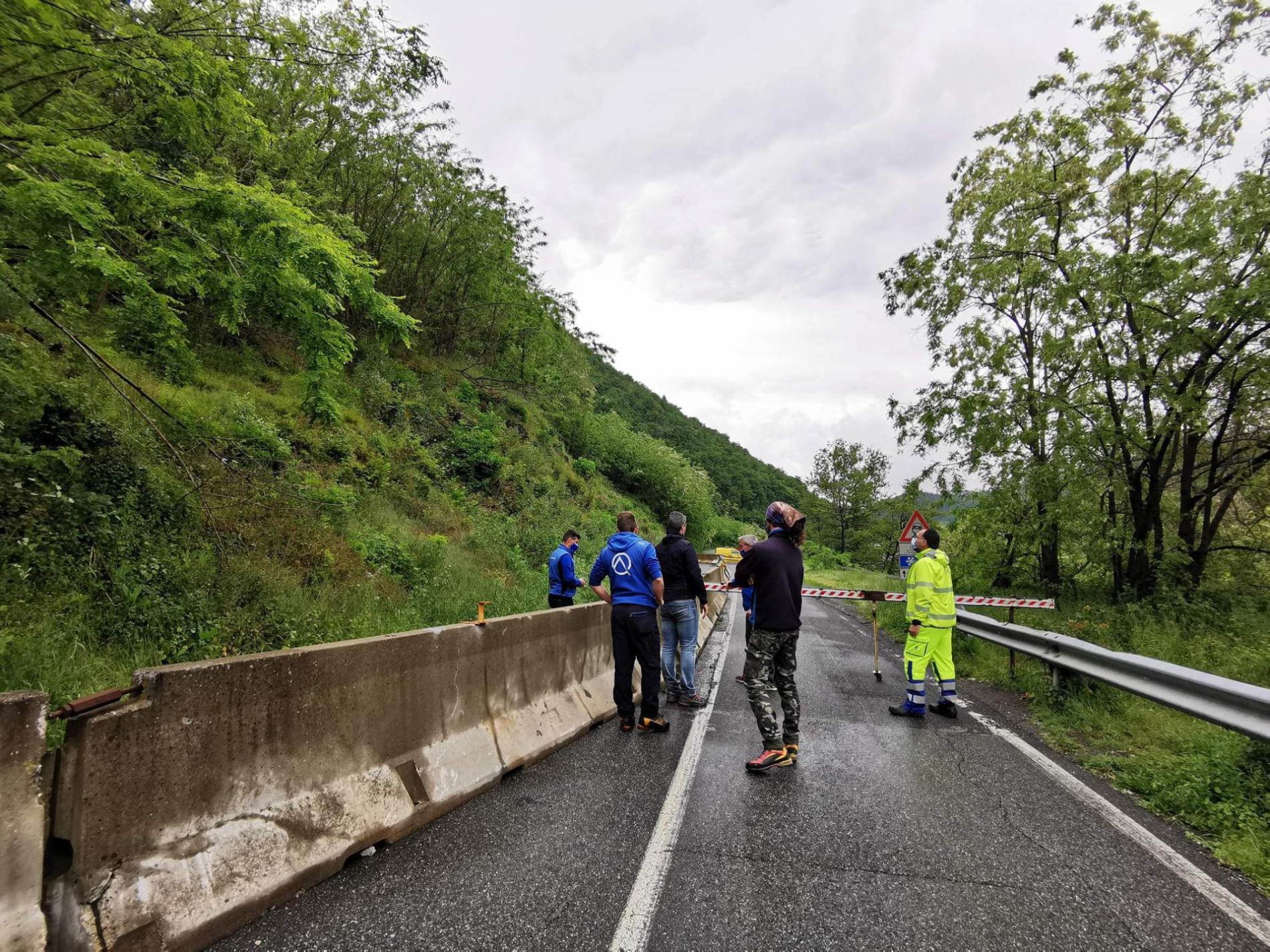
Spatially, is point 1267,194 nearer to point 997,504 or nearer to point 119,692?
point 997,504

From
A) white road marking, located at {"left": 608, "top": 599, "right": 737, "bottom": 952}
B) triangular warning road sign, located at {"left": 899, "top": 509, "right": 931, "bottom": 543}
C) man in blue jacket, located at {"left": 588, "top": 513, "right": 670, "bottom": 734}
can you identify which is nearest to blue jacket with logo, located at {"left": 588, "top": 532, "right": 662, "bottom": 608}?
man in blue jacket, located at {"left": 588, "top": 513, "right": 670, "bottom": 734}

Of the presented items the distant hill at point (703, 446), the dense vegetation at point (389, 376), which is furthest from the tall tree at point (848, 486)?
the dense vegetation at point (389, 376)

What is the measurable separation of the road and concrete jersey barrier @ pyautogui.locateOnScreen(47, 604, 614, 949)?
192 mm

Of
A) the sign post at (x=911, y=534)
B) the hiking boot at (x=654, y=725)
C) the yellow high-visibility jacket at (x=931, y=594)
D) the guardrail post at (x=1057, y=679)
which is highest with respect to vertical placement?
the sign post at (x=911, y=534)

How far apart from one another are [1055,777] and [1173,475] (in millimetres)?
9586

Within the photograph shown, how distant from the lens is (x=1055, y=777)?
4.49 meters

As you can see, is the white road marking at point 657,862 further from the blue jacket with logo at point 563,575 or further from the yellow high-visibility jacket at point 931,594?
the yellow high-visibility jacket at point 931,594

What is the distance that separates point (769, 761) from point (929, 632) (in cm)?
293

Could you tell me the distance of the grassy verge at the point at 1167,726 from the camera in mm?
3715

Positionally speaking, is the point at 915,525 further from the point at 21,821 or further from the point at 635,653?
the point at 21,821

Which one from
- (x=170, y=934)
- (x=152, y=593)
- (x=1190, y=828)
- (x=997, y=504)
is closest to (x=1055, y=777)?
(x=1190, y=828)

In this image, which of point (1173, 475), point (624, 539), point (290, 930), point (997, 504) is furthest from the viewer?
point (997, 504)

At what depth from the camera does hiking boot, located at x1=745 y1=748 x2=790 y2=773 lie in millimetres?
4520

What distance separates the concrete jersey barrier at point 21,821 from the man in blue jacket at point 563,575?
16.1ft
